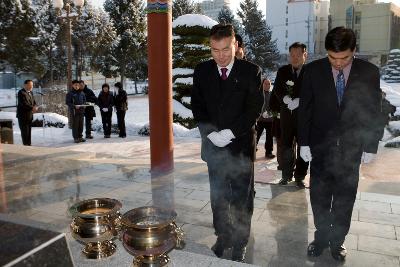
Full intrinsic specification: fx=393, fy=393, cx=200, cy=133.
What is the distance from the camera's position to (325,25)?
67.4 meters

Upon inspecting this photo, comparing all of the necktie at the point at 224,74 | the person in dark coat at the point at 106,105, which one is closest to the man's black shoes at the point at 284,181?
the necktie at the point at 224,74

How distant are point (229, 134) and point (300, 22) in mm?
67365

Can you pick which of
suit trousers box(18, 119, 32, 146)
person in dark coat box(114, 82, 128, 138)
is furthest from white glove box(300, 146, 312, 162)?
person in dark coat box(114, 82, 128, 138)

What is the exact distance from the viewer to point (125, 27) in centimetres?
3516

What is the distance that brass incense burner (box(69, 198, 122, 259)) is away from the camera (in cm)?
235

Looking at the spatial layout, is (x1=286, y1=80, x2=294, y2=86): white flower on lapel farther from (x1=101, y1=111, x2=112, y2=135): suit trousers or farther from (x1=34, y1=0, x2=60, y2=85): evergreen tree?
(x1=34, y1=0, x2=60, y2=85): evergreen tree

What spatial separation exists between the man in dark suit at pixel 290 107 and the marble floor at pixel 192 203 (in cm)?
31

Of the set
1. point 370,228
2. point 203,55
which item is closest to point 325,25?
point 203,55

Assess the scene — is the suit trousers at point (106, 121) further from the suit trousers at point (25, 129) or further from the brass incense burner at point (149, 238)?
the brass incense burner at point (149, 238)

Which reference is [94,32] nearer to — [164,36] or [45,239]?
[164,36]

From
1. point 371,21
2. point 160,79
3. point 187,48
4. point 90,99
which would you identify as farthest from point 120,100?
point 371,21

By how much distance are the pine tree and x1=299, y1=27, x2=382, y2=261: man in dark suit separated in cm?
4742

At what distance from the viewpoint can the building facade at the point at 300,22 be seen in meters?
64.9

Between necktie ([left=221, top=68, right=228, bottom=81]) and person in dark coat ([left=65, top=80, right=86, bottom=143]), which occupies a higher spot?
necktie ([left=221, top=68, right=228, bottom=81])
